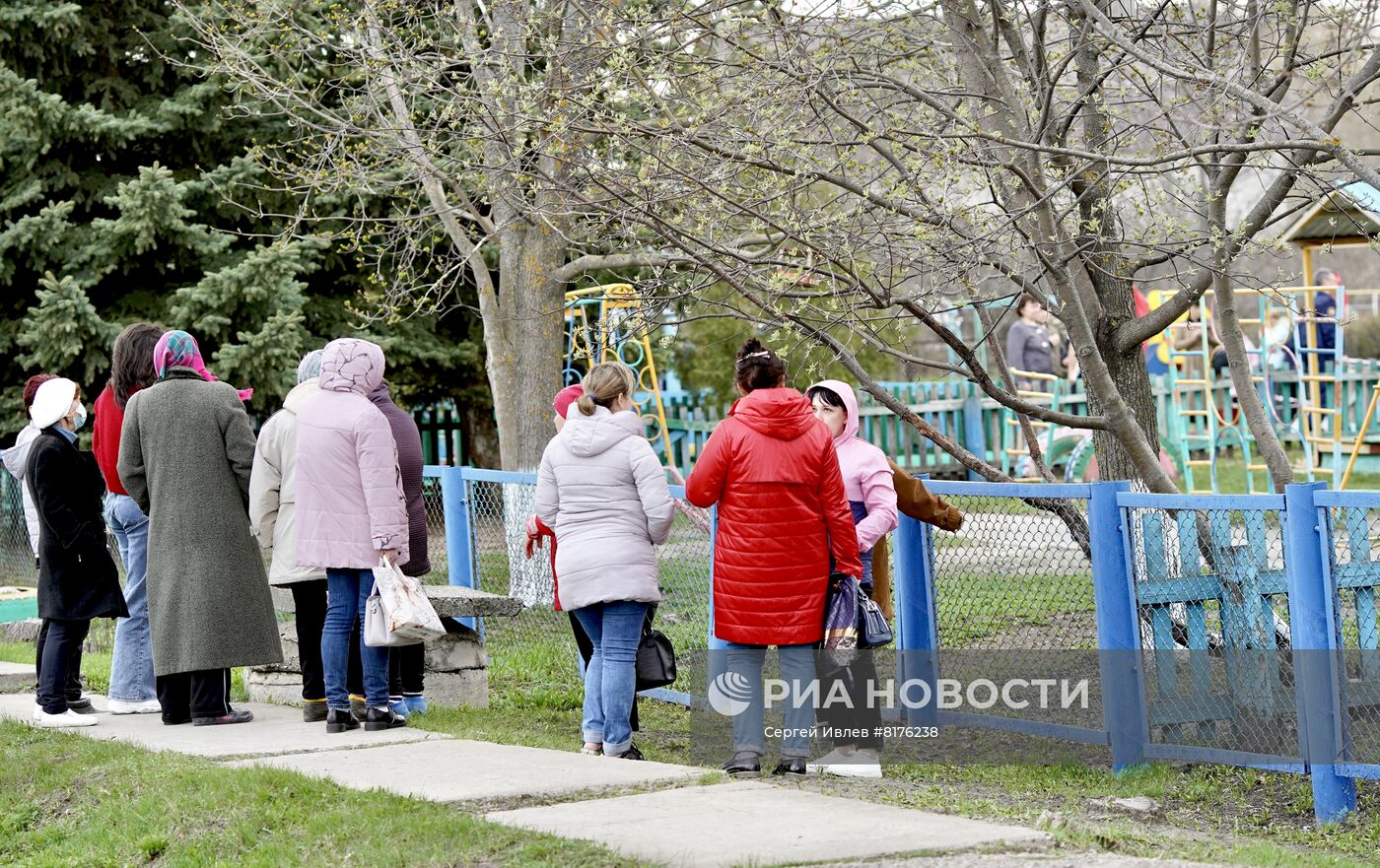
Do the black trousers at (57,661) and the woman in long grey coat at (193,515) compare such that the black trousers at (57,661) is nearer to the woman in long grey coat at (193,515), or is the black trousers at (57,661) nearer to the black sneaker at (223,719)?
the woman in long grey coat at (193,515)

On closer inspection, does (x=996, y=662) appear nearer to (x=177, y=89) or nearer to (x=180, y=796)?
(x=180, y=796)

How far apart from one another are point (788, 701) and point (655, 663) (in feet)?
2.17

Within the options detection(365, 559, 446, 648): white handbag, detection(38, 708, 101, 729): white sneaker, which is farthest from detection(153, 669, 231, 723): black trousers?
detection(365, 559, 446, 648): white handbag

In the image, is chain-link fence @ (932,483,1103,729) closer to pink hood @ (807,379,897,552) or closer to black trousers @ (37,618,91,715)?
pink hood @ (807,379,897,552)

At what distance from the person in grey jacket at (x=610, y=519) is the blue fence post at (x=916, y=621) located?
1278 millimetres

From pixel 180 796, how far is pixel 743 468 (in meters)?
2.28

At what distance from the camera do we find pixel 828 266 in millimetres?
7000

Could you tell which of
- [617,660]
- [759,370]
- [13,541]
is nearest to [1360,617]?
[759,370]

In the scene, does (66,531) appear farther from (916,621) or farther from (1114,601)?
(1114,601)

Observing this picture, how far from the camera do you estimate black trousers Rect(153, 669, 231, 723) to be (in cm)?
702

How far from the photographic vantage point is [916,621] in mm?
7031

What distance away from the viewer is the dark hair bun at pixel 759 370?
19.8 ft

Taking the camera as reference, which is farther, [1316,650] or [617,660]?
[617,660]

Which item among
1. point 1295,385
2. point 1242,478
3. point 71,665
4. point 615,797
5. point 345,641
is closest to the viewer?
point 615,797
